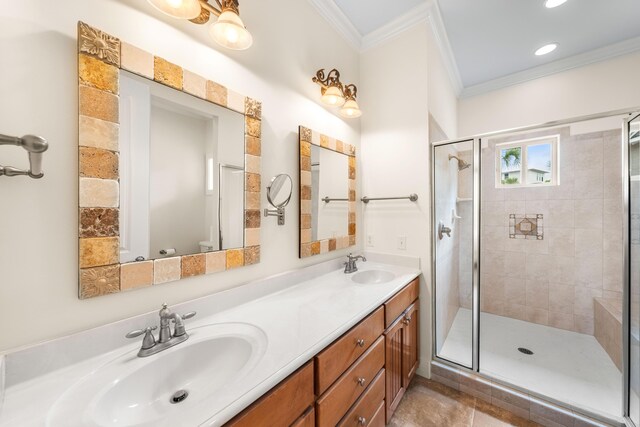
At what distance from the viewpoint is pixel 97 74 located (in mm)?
812

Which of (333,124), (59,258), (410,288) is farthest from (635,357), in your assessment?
(59,258)

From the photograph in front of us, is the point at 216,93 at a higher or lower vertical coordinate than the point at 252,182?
higher

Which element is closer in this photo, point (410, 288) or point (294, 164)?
point (294, 164)

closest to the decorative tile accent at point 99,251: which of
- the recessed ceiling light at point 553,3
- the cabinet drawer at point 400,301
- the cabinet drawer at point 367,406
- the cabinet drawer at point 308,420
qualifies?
the cabinet drawer at point 308,420

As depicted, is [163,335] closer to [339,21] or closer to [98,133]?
[98,133]

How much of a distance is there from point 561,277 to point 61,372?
3.66m

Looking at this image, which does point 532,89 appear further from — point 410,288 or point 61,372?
point 61,372

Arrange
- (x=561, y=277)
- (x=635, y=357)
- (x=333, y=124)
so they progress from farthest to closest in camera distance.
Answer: (x=561, y=277) < (x=333, y=124) < (x=635, y=357)

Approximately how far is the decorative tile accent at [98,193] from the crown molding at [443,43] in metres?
2.28

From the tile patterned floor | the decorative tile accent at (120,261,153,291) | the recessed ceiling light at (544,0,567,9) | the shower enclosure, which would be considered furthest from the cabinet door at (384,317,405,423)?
the recessed ceiling light at (544,0,567,9)

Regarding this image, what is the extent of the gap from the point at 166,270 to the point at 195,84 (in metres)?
0.81

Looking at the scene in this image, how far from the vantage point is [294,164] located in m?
1.58

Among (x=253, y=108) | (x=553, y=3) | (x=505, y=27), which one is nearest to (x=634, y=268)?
(x=553, y=3)

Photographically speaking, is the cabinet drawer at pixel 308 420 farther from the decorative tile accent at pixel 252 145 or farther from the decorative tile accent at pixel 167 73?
the decorative tile accent at pixel 167 73
